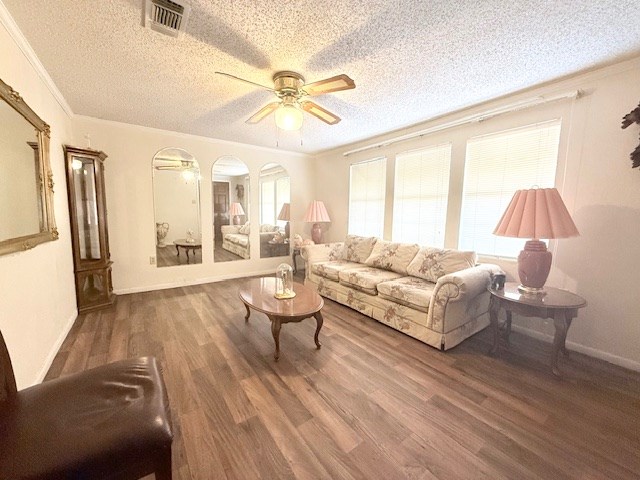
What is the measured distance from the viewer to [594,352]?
2.22 metres

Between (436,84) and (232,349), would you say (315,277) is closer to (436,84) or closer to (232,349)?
(232,349)

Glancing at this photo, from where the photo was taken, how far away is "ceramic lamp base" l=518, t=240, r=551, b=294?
2.11 m

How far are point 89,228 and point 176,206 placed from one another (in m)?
1.13

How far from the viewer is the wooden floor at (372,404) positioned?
128cm

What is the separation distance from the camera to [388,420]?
154cm

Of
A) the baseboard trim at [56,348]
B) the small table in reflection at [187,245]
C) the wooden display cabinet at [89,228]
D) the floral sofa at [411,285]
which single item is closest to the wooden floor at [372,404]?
the baseboard trim at [56,348]

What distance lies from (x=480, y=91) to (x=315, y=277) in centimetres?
290

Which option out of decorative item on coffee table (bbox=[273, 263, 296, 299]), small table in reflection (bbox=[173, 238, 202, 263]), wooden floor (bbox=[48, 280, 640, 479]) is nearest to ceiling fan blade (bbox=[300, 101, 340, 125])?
decorative item on coffee table (bbox=[273, 263, 296, 299])

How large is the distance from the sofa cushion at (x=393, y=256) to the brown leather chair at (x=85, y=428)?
2.72 meters

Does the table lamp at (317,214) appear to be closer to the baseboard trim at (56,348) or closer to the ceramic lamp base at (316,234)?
the ceramic lamp base at (316,234)

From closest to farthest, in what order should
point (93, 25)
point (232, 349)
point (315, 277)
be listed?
point (93, 25) → point (232, 349) → point (315, 277)

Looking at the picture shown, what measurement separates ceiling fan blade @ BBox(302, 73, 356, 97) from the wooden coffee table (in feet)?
5.63

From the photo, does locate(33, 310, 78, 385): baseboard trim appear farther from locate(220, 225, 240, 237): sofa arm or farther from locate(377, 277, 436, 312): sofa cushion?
locate(377, 277, 436, 312): sofa cushion

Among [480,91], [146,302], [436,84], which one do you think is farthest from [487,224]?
[146,302]
